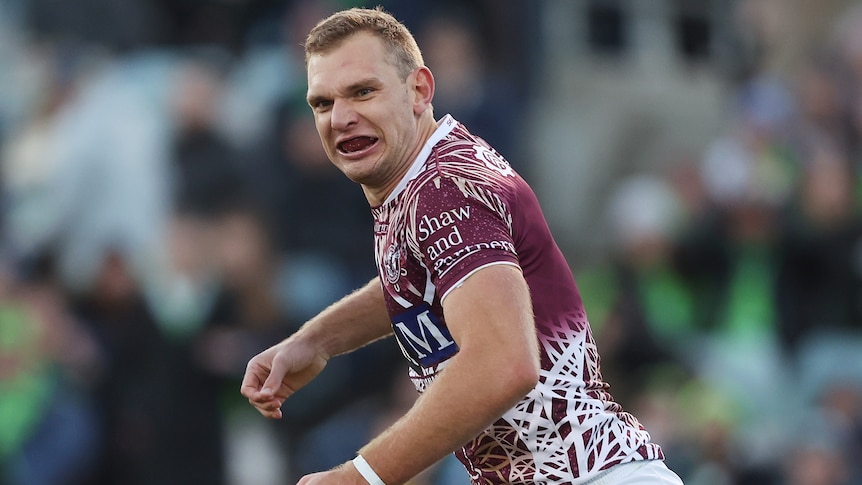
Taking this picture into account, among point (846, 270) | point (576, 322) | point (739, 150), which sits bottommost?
point (846, 270)

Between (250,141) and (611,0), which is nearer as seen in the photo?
(250,141)

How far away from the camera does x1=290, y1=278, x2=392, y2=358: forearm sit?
5281 millimetres

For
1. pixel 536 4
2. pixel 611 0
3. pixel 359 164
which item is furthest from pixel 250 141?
pixel 359 164

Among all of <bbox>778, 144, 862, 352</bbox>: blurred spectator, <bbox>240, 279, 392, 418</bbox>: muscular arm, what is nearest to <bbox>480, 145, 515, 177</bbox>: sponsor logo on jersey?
<bbox>240, 279, 392, 418</bbox>: muscular arm

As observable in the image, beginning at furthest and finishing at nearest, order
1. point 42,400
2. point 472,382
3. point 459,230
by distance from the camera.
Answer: point 42,400 → point 459,230 → point 472,382

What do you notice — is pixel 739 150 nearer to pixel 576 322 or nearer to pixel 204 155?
pixel 204 155

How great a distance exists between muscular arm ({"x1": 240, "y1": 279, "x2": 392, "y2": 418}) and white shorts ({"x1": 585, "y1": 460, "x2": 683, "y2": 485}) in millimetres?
1126

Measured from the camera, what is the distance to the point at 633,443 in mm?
4680

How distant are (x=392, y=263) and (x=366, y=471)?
719 millimetres

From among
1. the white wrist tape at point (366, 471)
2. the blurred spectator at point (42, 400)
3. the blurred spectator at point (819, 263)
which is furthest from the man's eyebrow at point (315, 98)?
the blurred spectator at point (819, 263)

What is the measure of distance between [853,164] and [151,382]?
5812mm

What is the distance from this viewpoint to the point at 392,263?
14.7 feet

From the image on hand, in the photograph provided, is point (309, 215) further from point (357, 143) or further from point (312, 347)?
point (357, 143)

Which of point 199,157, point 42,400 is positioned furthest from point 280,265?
point 42,400
